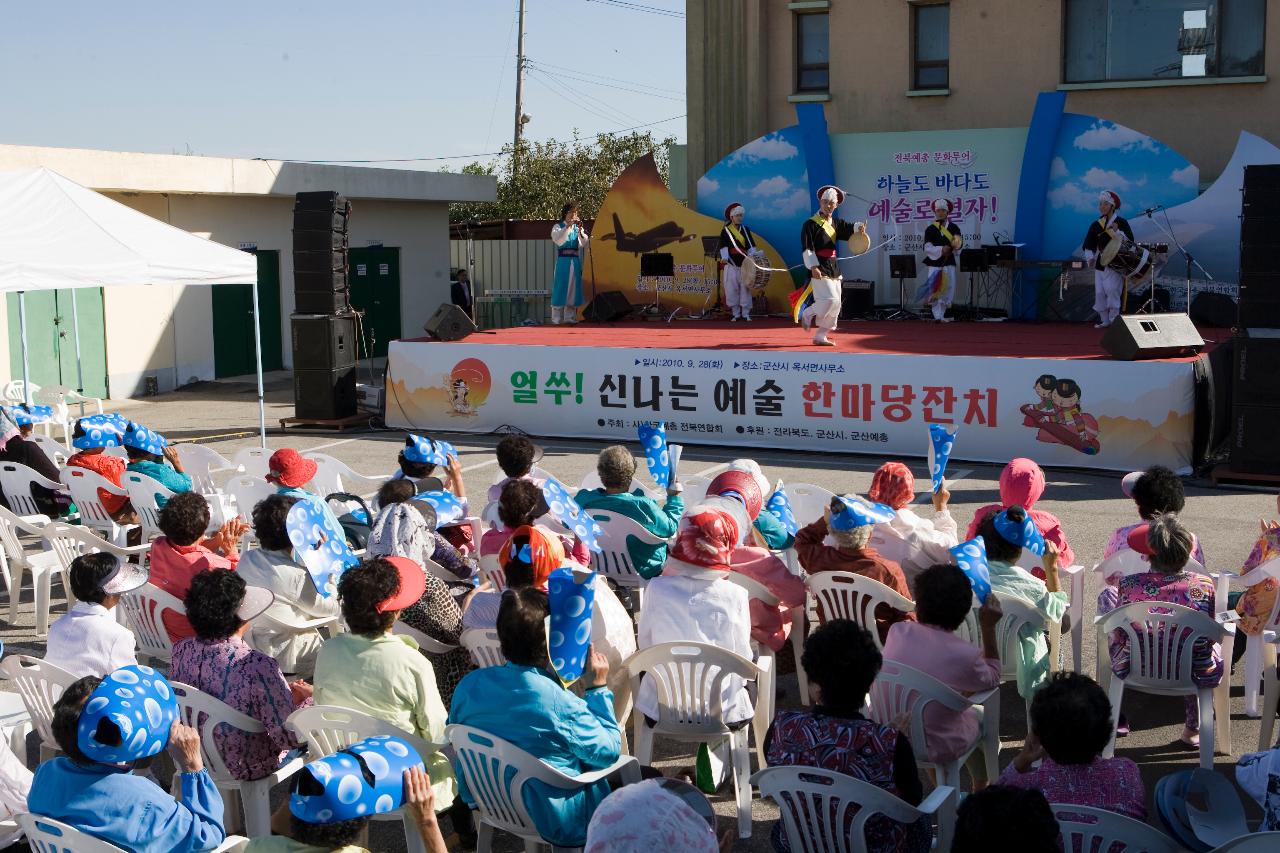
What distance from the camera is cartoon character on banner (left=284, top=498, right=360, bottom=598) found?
5023mm

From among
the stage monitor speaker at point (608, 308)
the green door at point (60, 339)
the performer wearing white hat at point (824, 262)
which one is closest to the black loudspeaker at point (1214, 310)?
the performer wearing white hat at point (824, 262)

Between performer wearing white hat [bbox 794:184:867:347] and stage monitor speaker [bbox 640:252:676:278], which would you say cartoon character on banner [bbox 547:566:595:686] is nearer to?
performer wearing white hat [bbox 794:184:867:347]

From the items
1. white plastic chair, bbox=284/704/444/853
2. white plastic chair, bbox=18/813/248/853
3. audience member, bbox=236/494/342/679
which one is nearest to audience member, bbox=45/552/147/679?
audience member, bbox=236/494/342/679

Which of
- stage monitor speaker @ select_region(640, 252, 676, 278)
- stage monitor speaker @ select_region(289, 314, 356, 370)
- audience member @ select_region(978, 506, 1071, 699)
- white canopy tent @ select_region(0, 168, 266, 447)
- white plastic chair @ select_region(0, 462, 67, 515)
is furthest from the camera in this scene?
stage monitor speaker @ select_region(640, 252, 676, 278)

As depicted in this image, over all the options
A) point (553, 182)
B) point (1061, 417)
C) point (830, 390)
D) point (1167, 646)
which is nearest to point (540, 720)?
point (1167, 646)

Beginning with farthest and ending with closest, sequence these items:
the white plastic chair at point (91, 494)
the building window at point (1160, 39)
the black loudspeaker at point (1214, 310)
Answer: the building window at point (1160, 39) → the black loudspeaker at point (1214, 310) → the white plastic chair at point (91, 494)

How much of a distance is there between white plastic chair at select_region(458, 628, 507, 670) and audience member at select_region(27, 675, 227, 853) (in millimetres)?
1467

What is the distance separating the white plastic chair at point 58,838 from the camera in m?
3.05

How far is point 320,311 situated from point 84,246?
13.7ft

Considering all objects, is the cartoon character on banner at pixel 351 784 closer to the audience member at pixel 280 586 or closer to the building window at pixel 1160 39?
the audience member at pixel 280 586

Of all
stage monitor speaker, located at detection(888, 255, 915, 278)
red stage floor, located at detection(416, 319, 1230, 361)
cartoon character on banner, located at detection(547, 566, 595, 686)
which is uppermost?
stage monitor speaker, located at detection(888, 255, 915, 278)

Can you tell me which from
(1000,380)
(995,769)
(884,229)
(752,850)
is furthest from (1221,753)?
(884,229)

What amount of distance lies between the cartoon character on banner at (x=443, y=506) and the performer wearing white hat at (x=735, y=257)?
11081mm

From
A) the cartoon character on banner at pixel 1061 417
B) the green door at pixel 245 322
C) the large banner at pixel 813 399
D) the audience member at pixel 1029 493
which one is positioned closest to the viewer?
the audience member at pixel 1029 493
